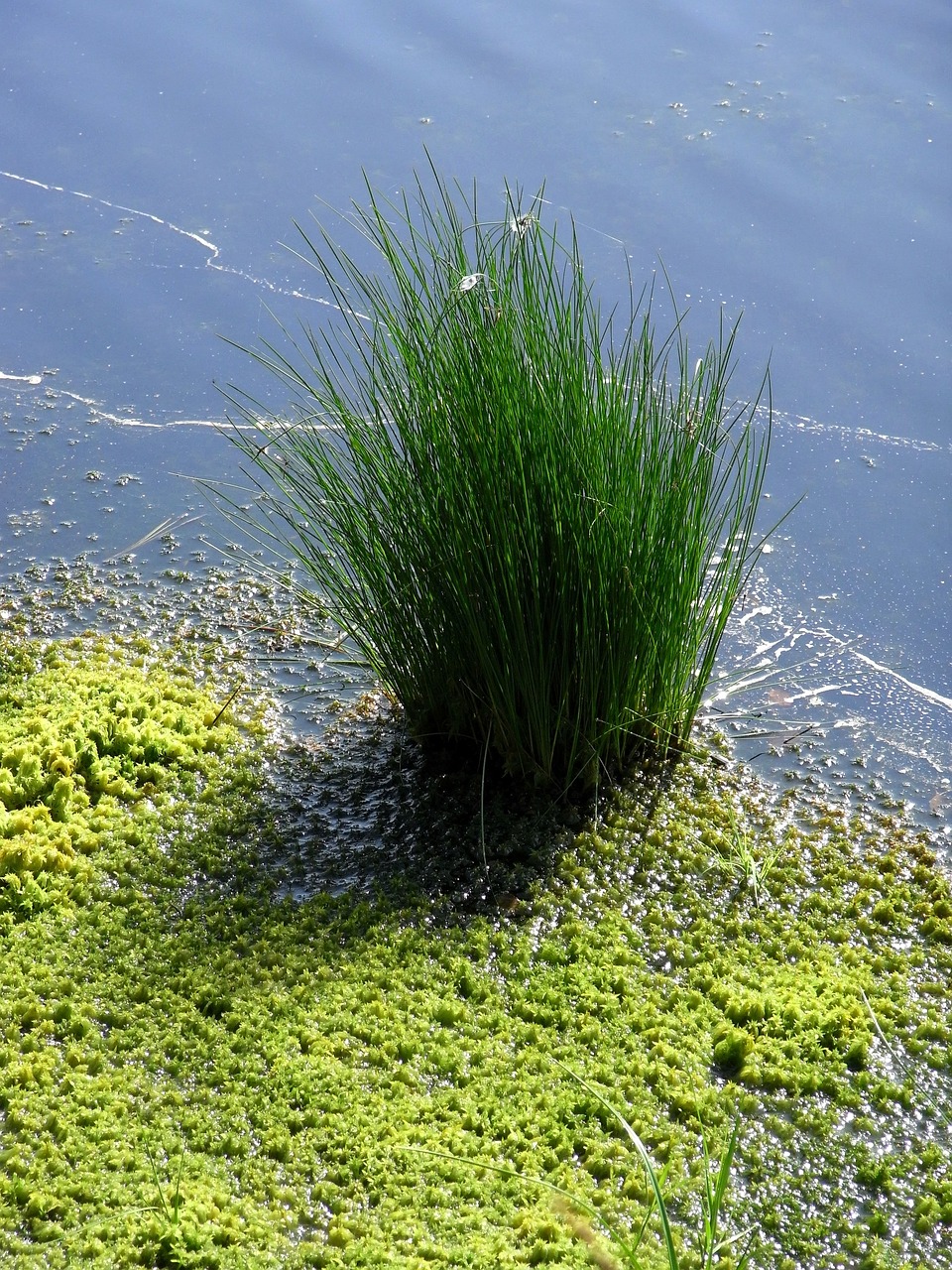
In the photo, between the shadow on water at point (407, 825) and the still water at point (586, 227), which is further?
the still water at point (586, 227)

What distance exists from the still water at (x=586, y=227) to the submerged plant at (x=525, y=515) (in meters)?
0.51

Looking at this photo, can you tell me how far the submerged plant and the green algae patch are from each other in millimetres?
412

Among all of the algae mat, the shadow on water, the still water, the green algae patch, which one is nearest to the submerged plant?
the shadow on water

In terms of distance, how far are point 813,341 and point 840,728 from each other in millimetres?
1632

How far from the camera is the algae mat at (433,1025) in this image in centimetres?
153

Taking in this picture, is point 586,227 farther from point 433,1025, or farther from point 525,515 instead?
point 433,1025

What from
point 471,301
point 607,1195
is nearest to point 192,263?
point 471,301

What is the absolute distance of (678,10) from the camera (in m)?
5.63

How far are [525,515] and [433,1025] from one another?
84 cm

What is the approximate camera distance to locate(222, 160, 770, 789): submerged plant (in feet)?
6.76

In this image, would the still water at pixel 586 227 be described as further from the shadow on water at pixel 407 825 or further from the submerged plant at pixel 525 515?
the shadow on water at pixel 407 825

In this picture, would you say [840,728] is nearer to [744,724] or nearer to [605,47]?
[744,724]

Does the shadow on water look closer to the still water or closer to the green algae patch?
the green algae patch

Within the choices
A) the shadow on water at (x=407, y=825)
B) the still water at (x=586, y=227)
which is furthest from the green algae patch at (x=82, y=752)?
the still water at (x=586, y=227)
